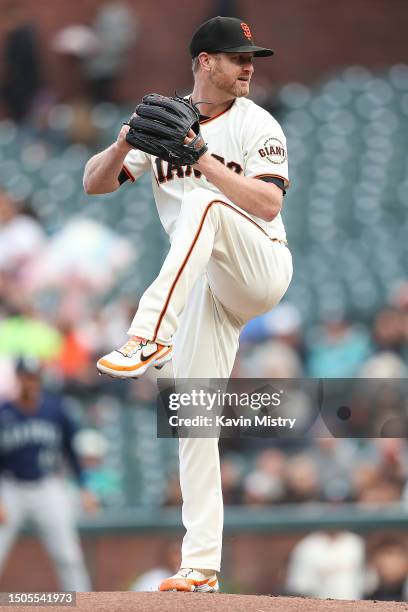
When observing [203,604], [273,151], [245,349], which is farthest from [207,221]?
[245,349]

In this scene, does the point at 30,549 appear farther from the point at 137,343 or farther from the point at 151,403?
the point at 137,343

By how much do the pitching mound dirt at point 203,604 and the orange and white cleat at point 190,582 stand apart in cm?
8

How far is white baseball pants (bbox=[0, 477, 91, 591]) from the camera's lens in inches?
269

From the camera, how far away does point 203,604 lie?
3807mm

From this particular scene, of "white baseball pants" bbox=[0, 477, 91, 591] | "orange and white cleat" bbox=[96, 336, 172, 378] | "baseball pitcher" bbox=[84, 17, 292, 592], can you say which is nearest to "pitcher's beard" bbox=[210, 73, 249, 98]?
"baseball pitcher" bbox=[84, 17, 292, 592]

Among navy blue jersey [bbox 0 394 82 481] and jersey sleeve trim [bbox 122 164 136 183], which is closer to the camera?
jersey sleeve trim [bbox 122 164 136 183]

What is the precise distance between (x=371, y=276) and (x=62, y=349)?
262 centimetres

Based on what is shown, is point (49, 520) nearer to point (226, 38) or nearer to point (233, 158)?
point (233, 158)

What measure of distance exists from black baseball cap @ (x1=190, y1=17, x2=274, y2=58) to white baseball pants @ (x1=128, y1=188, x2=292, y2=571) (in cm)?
54

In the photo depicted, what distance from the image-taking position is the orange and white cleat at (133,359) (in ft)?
11.9

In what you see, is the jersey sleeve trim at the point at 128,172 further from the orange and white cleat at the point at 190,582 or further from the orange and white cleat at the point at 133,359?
the orange and white cleat at the point at 190,582

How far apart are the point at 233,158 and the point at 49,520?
11.1ft

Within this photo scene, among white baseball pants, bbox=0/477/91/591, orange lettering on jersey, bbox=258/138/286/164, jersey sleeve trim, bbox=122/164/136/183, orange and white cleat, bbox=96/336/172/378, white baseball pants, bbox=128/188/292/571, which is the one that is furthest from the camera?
white baseball pants, bbox=0/477/91/591

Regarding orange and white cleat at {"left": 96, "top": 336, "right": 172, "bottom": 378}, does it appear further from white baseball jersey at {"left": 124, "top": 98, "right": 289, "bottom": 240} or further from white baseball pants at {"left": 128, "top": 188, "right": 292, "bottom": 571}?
white baseball jersey at {"left": 124, "top": 98, "right": 289, "bottom": 240}
